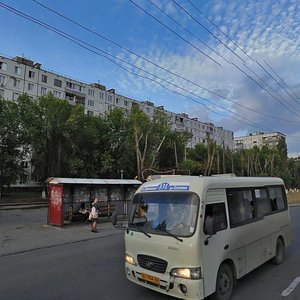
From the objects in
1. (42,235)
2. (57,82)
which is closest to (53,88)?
(57,82)

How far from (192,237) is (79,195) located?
50.0 feet

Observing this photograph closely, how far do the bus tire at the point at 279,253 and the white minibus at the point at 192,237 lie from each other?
1.53 m

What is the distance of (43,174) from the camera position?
48156 mm

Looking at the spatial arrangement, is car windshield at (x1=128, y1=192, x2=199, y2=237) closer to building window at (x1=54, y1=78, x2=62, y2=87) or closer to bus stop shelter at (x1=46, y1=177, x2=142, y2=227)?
bus stop shelter at (x1=46, y1=177, x2=142, y2=227)

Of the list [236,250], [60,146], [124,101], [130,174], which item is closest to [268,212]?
[236,250]

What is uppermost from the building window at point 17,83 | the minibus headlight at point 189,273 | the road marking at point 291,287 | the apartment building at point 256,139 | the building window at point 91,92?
the apartment building at point 256,139

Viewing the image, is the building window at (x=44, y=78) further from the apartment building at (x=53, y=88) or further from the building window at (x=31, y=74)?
the building window at (x=31, y=74)

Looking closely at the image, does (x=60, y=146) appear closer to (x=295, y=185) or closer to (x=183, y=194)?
(x=183, y=194)

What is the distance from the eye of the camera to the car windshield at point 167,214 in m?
5.72

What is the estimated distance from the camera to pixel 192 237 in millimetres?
5492

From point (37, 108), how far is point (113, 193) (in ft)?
96.7

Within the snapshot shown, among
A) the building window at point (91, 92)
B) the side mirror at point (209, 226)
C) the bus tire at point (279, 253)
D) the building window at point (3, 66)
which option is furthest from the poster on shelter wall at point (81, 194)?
the building window at point (91, 92)

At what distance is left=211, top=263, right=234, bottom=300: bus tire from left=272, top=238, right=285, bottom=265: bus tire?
297 cm

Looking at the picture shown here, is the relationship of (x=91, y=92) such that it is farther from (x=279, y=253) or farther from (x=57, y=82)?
(x=279, y=253)
